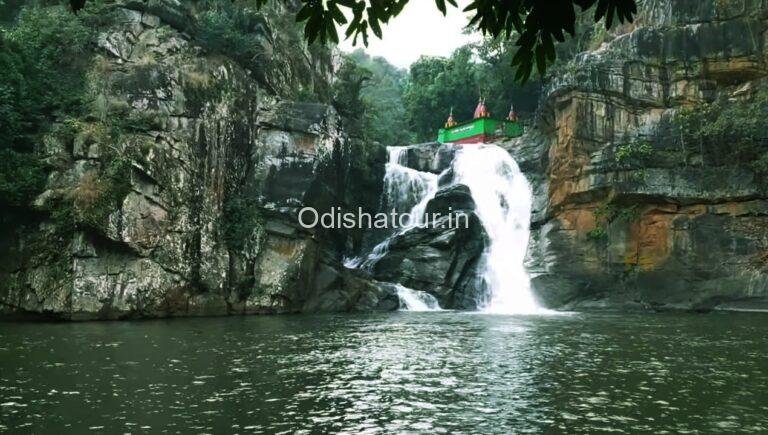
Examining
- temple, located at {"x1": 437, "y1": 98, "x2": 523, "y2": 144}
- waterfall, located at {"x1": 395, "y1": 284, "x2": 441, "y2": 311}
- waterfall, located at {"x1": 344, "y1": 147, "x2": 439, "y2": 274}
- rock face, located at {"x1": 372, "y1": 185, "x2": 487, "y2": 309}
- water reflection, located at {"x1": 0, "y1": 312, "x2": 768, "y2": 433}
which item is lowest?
water reflection, located at {"x1": 0, "y1": 312, "x2": 768, "y2": 433}

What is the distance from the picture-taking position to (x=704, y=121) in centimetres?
2389

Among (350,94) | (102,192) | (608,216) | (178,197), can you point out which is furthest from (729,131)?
(102,192)

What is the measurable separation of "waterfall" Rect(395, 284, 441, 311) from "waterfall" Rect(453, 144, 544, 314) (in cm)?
217

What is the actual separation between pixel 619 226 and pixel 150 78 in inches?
725

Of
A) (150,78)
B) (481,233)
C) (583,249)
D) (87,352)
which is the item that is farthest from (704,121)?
(87,352)

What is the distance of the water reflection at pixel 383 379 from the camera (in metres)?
7.09

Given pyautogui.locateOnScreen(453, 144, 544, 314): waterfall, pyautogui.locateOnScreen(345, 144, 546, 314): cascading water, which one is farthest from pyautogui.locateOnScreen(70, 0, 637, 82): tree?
pyautogui.locateOnScreen(345, 144, 546, 314): cascading water

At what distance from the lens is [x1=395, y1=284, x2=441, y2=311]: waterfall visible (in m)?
24.4

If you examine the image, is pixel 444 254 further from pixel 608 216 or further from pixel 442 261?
pixel 608 216

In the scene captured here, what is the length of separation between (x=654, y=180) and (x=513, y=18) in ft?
73.5

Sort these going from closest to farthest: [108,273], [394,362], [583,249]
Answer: [394,362] < [108,273] < [583,249]

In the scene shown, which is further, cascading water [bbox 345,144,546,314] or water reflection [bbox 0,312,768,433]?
cascading water [bbox 345,144,546,314]

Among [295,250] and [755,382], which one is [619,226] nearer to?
[295,250]

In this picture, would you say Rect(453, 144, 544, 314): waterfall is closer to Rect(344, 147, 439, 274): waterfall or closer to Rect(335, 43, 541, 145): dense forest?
Rect(344, 147, 439, 274): waterfall
